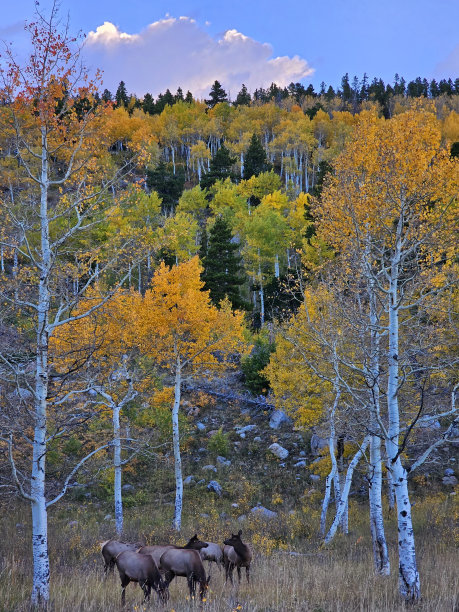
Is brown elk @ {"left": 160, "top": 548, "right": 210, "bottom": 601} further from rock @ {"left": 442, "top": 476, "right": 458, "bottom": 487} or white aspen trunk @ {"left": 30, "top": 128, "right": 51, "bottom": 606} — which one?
rock @ {"left": 442, "top": 476, "right": 458, "bottom": 487}

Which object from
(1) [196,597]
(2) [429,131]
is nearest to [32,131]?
(2) [429,131]

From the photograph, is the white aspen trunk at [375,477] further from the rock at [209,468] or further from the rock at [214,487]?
the rock at [209,468]

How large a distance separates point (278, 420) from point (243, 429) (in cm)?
223

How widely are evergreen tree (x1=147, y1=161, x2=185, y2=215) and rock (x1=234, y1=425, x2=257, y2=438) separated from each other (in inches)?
1403

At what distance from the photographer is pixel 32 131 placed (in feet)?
26.8

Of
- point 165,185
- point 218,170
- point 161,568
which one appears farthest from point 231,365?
point 218,170

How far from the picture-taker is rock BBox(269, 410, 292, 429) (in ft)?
88.4

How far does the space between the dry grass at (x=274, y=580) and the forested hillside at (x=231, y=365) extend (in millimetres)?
118

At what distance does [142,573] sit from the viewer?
725 centimetres

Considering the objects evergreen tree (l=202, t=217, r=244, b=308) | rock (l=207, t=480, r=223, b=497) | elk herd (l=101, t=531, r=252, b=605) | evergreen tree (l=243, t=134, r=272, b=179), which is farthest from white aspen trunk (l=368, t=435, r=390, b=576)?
evergreen tree (l=243, t=134, r=272, b=179)

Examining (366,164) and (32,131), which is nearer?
(32,131)

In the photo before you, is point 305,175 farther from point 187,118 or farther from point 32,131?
point 32,131

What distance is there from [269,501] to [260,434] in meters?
6.07

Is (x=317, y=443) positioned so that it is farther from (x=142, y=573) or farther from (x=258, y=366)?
(x=142, y=573)
